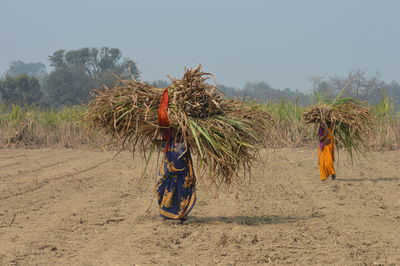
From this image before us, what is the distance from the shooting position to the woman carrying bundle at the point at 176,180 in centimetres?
639

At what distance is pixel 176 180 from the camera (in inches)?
255

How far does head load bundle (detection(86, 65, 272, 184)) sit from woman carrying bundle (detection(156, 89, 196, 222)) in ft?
0.34

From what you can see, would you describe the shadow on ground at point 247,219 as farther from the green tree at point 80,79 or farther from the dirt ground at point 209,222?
the green tree at point 80,79

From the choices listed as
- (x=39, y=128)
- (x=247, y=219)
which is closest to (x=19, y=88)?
(x=39, y=128)

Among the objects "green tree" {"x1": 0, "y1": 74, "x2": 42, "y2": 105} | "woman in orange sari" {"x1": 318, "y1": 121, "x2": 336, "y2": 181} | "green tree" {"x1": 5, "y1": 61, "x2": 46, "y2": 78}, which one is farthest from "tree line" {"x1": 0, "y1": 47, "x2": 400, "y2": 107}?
"green tree" {"x1": 5, "y1": 61, "x2": 46, "y2": 78}

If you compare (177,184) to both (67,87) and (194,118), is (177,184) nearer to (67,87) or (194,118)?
(194,118)

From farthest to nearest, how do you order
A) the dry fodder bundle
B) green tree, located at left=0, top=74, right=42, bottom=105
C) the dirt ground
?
1. green tree, located at left=0, top=74, right=42, bottom=105
2. the dry fodder bundle
3. the dirt ground

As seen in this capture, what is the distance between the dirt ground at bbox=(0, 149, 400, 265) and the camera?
17.0 ft

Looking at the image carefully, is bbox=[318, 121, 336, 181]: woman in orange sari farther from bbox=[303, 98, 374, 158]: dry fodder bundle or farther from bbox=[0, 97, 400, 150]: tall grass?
bbox=[0, 97, 400, 150]: tall grass

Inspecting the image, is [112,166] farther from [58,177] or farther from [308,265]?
[308,265]

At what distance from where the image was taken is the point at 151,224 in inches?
259

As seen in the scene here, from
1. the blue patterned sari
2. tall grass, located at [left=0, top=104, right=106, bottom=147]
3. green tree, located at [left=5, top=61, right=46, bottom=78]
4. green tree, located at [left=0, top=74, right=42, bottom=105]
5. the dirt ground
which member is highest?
green tree, located at [left=5, top=61, right=46, bottom=78]

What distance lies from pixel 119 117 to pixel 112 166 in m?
6.93

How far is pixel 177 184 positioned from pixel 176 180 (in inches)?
1.9
